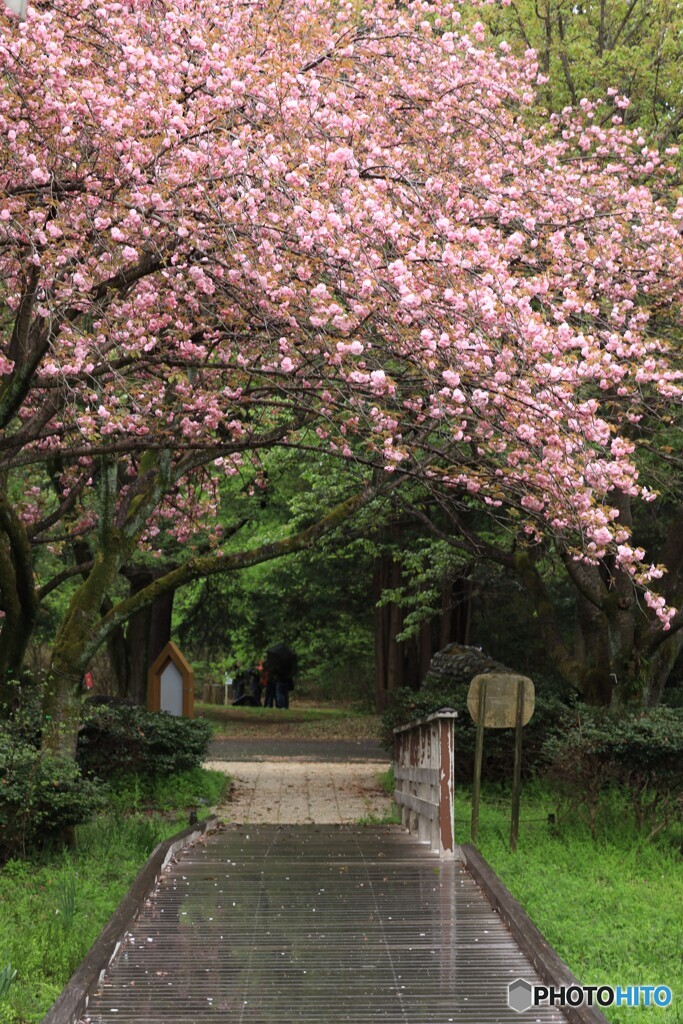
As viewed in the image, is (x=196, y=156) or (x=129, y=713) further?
(x=129, y=713)

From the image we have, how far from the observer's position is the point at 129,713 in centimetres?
1532

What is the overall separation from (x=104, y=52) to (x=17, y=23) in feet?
3.35

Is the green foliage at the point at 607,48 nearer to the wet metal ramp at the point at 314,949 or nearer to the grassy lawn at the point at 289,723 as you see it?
the wet metal ramp at the point at 314,949

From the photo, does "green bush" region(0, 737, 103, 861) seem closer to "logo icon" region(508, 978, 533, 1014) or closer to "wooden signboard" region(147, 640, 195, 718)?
"logo icon" region(508, 978, 533, 1014)

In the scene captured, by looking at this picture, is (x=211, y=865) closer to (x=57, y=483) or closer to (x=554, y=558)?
(x=57, y=483)

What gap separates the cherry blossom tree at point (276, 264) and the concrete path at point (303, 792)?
185 inches

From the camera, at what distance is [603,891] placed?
940 cm

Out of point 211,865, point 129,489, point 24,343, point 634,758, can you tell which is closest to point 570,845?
point 634,758

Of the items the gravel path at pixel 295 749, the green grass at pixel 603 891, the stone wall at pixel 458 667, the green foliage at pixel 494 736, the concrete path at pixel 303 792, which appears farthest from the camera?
the gravel path at pixel 295 749

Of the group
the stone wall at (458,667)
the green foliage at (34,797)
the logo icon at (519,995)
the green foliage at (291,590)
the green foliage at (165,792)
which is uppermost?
the green foliage at (291,590)

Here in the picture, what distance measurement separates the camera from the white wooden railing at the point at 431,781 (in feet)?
33.7

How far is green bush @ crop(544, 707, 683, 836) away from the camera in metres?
11.5

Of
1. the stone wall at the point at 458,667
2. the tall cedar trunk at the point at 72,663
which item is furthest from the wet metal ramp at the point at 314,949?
the stone wall at the point at 458,667
